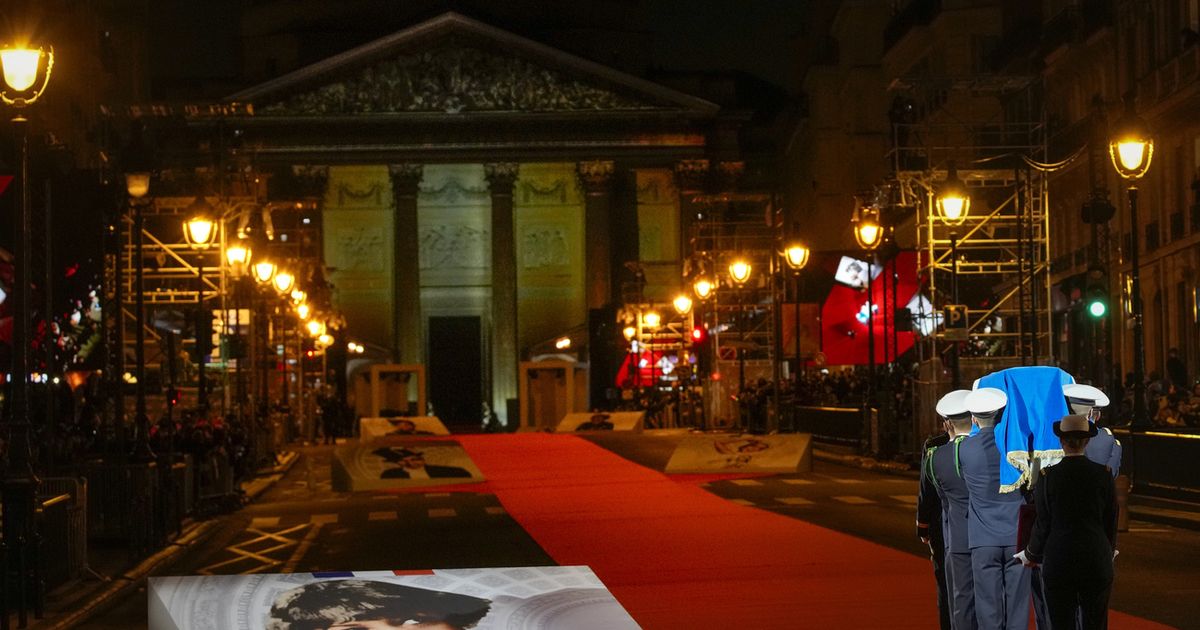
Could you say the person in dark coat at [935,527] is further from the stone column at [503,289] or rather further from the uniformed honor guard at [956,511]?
the stone column at [503,289]

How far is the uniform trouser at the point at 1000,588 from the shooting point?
38.7 ft

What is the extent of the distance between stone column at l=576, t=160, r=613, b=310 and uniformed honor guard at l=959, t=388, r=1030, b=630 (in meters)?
82.5

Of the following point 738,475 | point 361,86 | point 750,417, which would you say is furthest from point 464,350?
point 738,475

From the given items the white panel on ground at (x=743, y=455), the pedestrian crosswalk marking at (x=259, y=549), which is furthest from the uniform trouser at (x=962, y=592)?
the white panel on ground at (x=743, y=455)

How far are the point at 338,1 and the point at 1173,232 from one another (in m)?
68.0

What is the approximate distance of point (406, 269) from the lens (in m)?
95.4

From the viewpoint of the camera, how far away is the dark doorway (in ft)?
332

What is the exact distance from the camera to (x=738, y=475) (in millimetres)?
36656

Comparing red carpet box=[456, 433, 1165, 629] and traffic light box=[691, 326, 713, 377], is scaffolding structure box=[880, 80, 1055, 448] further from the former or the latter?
traffic light box=[691, 326, 713, 377]

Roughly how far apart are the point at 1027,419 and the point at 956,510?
77 cm

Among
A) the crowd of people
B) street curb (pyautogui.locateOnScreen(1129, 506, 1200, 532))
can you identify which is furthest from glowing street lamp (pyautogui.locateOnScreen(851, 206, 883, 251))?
the crowd of people

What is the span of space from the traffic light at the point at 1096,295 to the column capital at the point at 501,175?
6641 cm

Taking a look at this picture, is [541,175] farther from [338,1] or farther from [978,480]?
[978,480]

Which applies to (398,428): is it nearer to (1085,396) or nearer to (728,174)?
(728,174)
